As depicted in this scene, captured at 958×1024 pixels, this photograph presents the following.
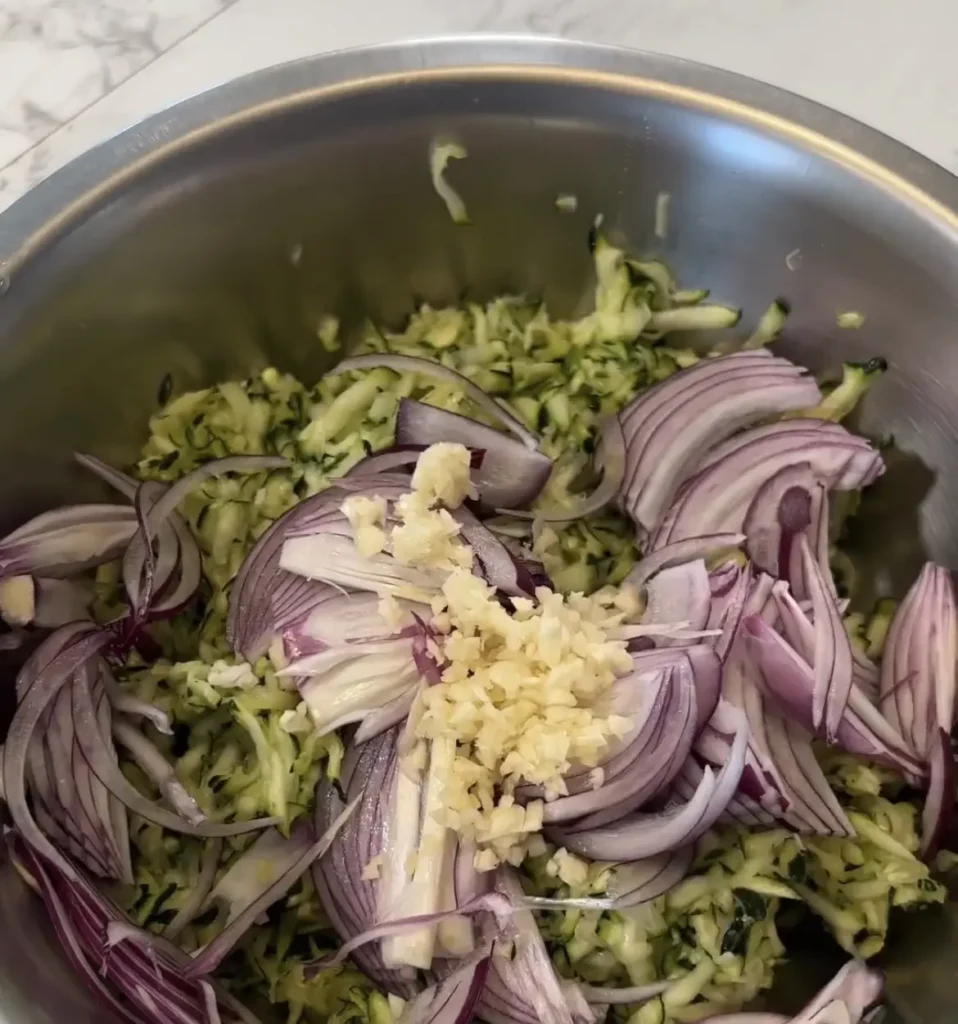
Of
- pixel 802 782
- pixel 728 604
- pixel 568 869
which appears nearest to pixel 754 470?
pixel 728 604

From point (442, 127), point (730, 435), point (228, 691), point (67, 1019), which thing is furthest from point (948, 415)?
point (67, 1019)

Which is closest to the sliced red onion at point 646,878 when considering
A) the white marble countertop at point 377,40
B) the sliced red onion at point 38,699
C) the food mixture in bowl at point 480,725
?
the food mixture in bowl at point 480,725

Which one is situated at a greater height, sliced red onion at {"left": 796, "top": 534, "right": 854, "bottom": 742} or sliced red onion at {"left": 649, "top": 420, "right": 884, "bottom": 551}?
sliced red onion at {"left": 649, "top": 420, "right": 884, "bottom": 551}

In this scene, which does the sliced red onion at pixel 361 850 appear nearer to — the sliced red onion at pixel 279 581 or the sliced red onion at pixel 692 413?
the sliced red onion at pixel 279 581

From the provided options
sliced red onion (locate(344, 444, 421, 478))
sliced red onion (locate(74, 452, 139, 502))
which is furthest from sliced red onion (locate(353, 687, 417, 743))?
sliced red onion (locate(74, 452, 139, 502))

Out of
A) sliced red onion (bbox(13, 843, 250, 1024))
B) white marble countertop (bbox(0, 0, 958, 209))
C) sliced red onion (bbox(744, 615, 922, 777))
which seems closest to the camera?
sliced red onion (bbox(13, 843, 250, 1024))

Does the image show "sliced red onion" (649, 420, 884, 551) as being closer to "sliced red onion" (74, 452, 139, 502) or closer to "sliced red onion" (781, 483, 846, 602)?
"sliced red onion" (781, 483, 846, 602)
